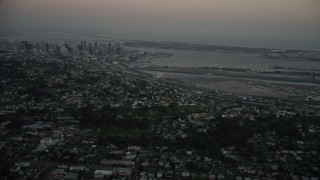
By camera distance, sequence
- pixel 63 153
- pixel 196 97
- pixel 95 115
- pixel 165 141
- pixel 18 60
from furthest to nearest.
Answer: pixel 18 60, pixel 196 97, pixel 95 115, pixel 165 141, pixel 63 153

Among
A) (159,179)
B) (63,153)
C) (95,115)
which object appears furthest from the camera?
(95,115)

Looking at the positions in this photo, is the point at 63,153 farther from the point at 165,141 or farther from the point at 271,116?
the point at 271,116

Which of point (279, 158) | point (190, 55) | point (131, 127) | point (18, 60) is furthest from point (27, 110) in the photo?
point (190, 55)

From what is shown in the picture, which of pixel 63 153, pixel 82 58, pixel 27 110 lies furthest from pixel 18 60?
pixel 63 153

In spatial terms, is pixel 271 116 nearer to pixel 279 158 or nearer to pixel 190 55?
pixel 279 158

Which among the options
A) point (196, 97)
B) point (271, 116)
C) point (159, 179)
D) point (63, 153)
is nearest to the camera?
point (159, 179)

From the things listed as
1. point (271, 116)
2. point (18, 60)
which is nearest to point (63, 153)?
point (271, 116)

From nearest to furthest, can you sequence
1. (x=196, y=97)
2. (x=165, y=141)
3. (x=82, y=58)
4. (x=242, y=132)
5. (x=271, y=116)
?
(x=165, y=141) < (x=242, y=132) < (x=271, y=116) < (x=196, y=97) < (x=82, y=58)

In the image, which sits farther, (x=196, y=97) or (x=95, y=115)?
(x=196, y=97)

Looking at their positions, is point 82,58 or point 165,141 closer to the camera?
point 165,141
